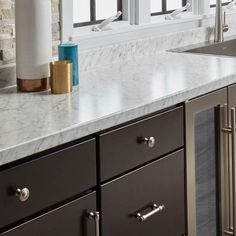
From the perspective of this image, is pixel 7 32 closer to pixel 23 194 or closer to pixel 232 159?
pixel 23 194

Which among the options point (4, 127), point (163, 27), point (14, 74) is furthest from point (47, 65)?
point (163, 27)

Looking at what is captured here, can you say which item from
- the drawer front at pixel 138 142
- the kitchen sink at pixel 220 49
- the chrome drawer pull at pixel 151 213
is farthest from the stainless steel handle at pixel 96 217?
the kitchen sink at pixel 220 49

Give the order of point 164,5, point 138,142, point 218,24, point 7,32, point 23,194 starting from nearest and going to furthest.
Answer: point 23,194 → point 138,142 → point 7,32 → point 218,24 → point 164,5

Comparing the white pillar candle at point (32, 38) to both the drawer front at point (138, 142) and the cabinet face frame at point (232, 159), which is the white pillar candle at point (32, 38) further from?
the cabinet face frame at point (232, 159)

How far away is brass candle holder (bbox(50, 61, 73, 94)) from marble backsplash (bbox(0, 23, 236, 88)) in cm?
21

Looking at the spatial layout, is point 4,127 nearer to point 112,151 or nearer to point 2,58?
point 112,151

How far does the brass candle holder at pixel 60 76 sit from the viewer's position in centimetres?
223

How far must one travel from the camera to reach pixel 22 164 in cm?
169

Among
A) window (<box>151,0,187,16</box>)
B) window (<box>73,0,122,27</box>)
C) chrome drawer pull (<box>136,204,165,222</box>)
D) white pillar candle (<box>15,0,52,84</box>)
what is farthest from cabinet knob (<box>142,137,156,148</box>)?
window (<box>151,0,187,16</box>)

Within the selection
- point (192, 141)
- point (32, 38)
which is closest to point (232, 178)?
point (192, 141)

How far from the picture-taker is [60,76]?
2236mm

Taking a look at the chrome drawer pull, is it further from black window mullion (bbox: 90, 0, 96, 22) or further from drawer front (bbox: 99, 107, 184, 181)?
black window mullion (bbox: 90, 0, 96, 22)

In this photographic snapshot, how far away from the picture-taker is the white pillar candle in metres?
2.24

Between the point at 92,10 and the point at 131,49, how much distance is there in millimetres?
268
